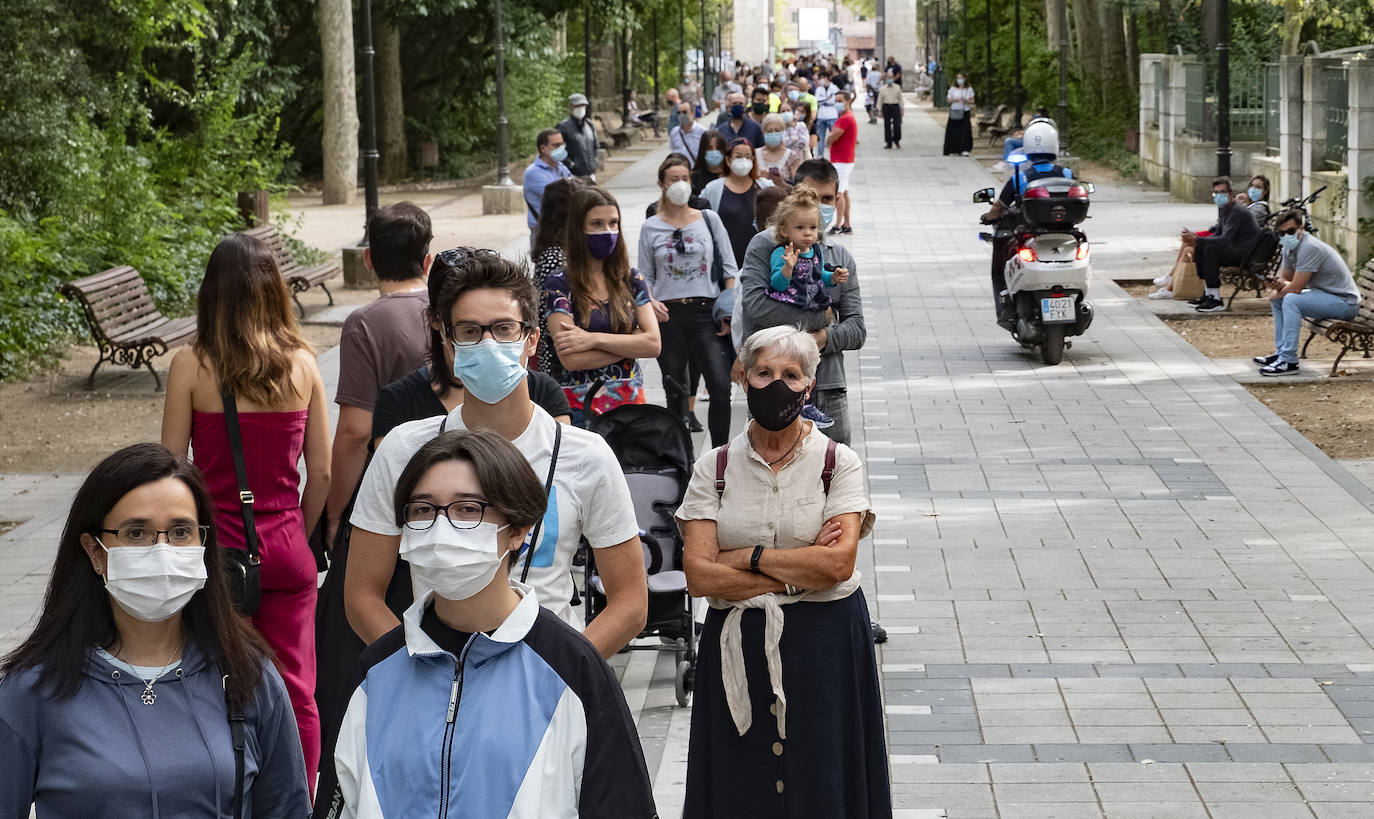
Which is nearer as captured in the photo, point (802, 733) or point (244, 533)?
point (802, 733)

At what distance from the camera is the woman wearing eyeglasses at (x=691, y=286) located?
384 inches

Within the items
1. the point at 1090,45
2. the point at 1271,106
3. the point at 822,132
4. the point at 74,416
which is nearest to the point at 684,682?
→ the point at 74,416

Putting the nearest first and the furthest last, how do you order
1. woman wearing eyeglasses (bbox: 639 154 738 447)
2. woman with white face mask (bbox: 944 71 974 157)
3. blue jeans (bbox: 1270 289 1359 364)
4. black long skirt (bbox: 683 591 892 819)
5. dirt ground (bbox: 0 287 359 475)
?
black long skirt (bbox: 683 591 892 819), woman wearing eyeglasses (bbox: 639 154 738 447), dirt ground (bbox: 0 287 359 475), blue jeans (bbox: 1270 289 1359 364), woman with white face mask (bbox: 944 71 974 157)

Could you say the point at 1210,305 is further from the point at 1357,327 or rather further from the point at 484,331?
the point at 484,331

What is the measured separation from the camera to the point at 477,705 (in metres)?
2.92

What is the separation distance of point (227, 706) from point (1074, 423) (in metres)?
9.71

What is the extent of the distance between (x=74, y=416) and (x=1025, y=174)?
7.93 meters

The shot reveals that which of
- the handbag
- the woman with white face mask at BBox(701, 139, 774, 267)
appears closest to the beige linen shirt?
the handbag

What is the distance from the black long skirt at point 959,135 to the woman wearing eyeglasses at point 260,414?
125ft

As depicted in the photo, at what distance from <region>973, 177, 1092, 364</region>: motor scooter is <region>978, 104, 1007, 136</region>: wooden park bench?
102 ft

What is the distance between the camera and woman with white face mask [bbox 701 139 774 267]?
1287 cm

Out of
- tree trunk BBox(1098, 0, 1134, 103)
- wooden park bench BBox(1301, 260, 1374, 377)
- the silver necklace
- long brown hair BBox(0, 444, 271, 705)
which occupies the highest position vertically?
tree trunk BBox(1098, 0, 1134, 103)

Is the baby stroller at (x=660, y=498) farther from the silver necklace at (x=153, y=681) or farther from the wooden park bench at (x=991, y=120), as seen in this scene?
the wooden park bench at (x=991, y=120)

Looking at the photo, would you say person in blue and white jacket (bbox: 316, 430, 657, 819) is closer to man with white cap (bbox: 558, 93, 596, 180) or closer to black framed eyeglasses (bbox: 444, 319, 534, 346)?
black framed eyeglasses (bbox: 444, 319, 534, 346)
